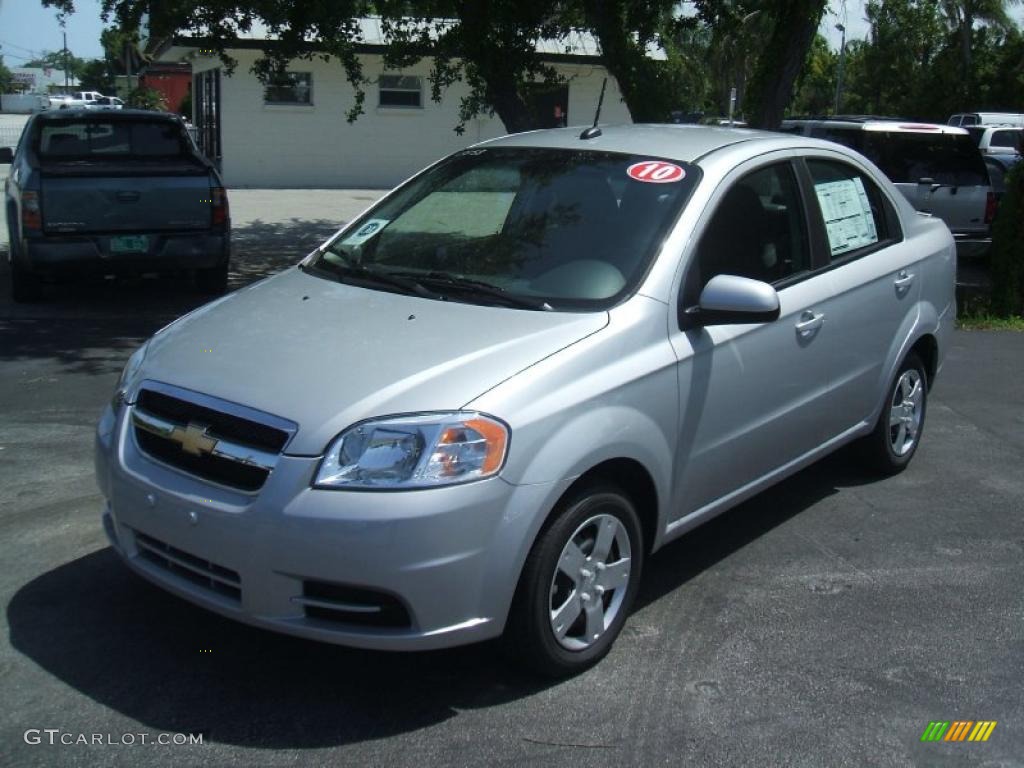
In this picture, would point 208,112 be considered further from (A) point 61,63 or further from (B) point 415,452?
(A) point 61,63

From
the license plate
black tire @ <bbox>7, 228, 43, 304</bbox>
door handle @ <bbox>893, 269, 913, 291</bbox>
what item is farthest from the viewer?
black tire @ <bbox>7, 228, 43, 304</bbox>

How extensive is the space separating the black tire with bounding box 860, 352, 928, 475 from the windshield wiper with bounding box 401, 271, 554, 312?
2399 millimetres

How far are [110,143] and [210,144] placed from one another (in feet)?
54.6

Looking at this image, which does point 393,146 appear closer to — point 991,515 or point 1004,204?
point 1004,204

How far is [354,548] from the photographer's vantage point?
10.9 feet

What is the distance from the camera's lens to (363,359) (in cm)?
375

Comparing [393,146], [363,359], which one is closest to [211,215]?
[363,359]

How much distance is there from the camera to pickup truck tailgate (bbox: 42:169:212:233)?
9625 millimetres

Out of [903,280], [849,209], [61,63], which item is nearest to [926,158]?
[903,280]

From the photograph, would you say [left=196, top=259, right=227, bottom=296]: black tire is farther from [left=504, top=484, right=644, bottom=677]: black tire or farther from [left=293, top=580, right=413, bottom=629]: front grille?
[left=293, top=580, right=413, bottom=629]: front grille

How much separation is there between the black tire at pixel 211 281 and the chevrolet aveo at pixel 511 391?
5.96m

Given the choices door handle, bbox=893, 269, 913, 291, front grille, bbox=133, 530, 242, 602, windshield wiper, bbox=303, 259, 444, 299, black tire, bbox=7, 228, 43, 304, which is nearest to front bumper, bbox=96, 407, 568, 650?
front grille, bbox=133, 530, 242, 602

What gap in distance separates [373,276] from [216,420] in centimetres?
120

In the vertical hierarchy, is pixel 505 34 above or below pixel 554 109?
above
